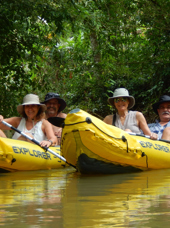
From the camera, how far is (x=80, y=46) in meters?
10.6

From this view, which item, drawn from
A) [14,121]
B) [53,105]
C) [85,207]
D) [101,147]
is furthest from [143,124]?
[85,207]

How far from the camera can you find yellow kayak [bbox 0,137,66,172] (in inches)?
210

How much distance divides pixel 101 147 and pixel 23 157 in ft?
4.62

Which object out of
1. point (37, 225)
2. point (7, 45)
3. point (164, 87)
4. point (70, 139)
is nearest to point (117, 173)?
point (70, 139)

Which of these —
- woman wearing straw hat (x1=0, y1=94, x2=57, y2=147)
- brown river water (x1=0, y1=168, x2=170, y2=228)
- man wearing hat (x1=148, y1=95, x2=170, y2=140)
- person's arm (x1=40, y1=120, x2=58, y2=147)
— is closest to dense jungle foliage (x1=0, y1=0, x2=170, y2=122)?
woman wearing straw hat (x1=0, y1=94, x2=57, y2=147)

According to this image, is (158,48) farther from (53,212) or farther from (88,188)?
(53,212)

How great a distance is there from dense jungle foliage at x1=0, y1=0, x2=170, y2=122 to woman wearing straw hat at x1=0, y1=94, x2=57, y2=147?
46.4 inches

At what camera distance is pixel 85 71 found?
39.3 ft

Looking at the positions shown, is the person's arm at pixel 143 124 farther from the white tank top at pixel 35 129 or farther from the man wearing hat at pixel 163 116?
the white tank top at pixel 35 129

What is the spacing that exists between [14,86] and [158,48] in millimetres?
3915

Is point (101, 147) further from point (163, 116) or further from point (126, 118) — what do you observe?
point (163, 116)

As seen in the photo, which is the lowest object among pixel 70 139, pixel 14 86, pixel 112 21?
pixel 70 139

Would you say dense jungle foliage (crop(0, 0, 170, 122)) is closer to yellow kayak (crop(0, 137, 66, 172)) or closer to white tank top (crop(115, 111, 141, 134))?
white tank top (crop(115, 111, 141, 134))

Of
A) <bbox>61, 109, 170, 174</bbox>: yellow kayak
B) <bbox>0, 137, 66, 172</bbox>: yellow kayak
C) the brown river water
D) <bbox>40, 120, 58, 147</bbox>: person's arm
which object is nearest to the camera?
the brown river water
